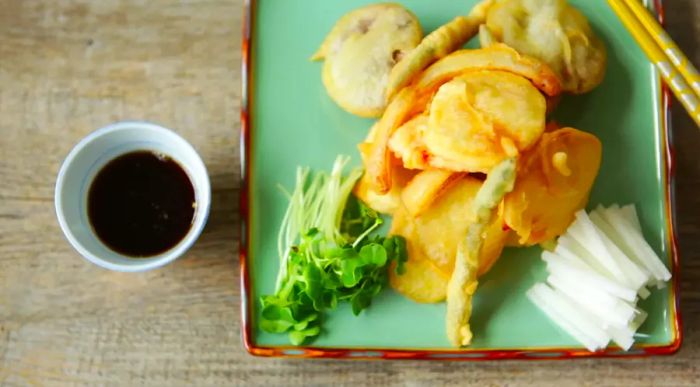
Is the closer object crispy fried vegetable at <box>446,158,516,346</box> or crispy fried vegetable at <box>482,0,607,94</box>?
crispy fried vegetable at <box>446,158,516,346</box>

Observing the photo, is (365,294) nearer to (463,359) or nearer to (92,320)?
(463,359)

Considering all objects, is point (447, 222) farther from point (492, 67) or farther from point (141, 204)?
point (141, 204)

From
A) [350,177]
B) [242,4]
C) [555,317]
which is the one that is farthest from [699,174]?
[242,4]

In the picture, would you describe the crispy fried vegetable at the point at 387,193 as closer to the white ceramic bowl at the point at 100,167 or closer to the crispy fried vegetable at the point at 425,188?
the crispy fried vegetable at the point at 425,188

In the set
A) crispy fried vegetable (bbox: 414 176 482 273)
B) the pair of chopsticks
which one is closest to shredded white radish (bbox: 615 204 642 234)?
the pair of chopsticks

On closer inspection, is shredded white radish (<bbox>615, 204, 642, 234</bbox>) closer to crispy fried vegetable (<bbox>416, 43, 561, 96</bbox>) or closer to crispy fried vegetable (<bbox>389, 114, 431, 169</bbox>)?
crispy fried vegetable (<bbox>416, 43, 561, 96</bbox>)

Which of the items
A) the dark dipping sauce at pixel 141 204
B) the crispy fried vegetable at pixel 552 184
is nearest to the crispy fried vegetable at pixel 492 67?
the crispy fried vegetable at pixel 552 184
